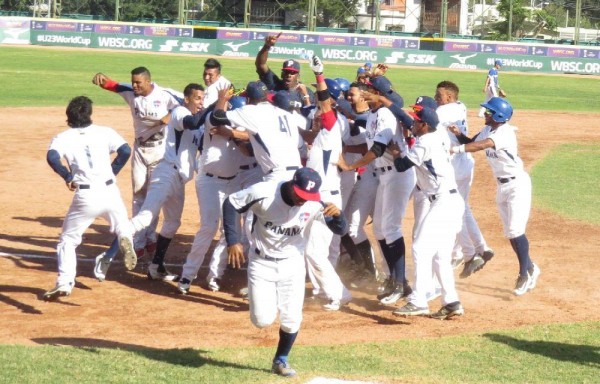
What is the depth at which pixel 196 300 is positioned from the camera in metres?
9.51

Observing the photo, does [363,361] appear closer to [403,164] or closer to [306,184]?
[306,184]

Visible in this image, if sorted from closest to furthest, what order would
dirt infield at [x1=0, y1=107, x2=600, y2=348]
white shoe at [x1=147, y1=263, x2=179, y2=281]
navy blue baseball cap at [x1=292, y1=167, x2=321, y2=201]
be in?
navy blue baseball cap at [x1=292, y1=167, x2=321, y2=201] → dirt infield at [x1=0, y1=107, x2=600, y2=348] → white shoe at [x1=147, y1=263, x2=179, y2=281]

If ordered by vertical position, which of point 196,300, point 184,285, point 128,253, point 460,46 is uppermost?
point 460,46

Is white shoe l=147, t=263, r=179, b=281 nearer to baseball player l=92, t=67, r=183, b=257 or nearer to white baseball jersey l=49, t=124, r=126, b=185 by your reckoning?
baseball player l=92, t=67, r=183, b=257

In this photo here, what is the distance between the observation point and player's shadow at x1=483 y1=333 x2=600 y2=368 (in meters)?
7.76

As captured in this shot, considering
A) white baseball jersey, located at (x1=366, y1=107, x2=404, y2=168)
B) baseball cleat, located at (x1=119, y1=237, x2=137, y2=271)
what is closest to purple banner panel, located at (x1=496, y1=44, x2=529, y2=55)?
white baseball jersey, located at (x1=366, y1=107, x2=404, y2=168)

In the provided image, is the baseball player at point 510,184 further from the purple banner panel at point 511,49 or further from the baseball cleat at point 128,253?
the purple banner panel at point 511,49

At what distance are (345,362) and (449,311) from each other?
69.1 inches

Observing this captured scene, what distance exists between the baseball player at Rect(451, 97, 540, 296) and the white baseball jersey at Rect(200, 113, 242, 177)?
2.50 metres

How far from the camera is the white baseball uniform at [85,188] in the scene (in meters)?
8.90

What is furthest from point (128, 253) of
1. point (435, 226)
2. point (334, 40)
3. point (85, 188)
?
point (334, 40)

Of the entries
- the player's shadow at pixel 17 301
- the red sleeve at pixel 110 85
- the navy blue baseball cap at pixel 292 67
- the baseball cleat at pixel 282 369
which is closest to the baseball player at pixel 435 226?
the navy blue baseball cap at pixel 292 67

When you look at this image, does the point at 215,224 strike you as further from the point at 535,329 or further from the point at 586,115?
the point at 586,115

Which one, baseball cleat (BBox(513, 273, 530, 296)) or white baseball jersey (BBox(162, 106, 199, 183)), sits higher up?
white baseball jersey (BBox(162, 106, 199, 183))
